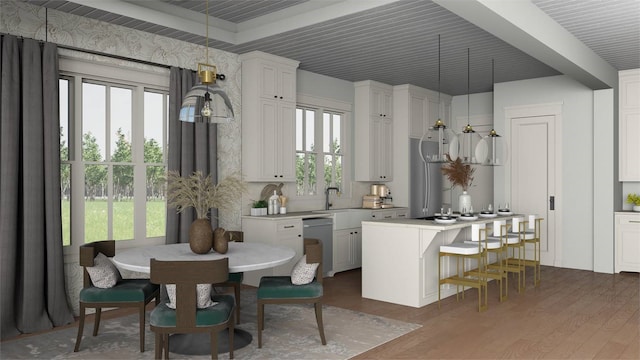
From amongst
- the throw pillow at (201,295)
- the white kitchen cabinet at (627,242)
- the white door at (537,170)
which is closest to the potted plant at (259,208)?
the throw pillow at (201,295)

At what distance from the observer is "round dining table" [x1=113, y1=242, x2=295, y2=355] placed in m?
3.63

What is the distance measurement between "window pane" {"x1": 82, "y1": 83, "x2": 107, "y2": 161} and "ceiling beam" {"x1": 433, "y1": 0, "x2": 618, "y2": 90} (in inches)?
134

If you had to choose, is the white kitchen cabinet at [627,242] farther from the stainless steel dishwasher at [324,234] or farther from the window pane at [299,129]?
the window pane at [299,129]

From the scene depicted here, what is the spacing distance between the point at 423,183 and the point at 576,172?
91.5 inches

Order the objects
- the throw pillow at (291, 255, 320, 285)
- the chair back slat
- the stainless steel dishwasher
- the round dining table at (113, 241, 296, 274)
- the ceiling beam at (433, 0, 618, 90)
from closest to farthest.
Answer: the chair back slat, the round dining table at (113, 241, 296, 274), the ceiling beam at (433, 0, 618, 90), the throw pillow at (291, 255, 320, 285), the stainless steel dishwasher

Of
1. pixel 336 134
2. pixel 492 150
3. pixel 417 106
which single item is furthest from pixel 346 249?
pixel 417 106

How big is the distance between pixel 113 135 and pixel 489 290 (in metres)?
4.56

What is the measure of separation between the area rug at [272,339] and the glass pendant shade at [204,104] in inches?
69.9

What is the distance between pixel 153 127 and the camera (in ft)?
18.5

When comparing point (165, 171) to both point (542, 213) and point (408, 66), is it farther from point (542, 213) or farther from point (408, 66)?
point (542, 213)

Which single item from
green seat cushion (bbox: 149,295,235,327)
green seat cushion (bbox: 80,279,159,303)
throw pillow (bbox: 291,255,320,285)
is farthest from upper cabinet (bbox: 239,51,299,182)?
green seat cushion (bbox: 149,295,235,327)

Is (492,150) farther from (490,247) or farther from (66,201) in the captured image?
(66,201)

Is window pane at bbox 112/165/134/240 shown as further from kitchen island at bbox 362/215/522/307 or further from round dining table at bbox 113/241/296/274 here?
kitchen island at bbox 362/215/522/307

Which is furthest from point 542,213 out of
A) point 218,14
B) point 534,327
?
point 218,14
